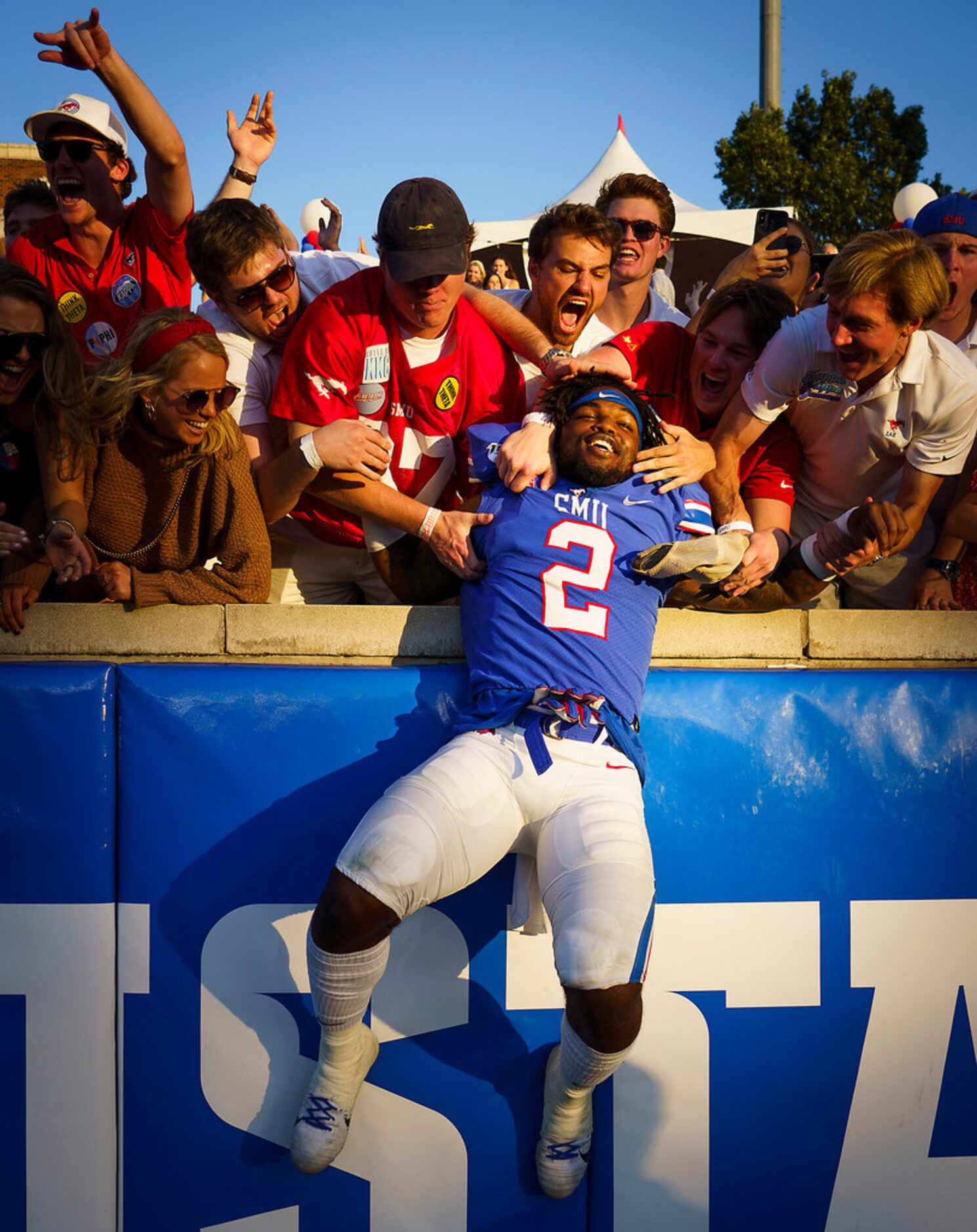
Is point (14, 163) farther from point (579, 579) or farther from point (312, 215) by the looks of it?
point (579, 579)

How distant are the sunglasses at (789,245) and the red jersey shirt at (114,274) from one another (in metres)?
2.06

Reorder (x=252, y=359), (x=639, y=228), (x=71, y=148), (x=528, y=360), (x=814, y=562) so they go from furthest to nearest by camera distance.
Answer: (x=639, y=228) < (x=71, y=148) < (x=528, y=360) < (x=252, y=359) < (x=814, y=562)

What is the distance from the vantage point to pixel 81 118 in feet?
10.9

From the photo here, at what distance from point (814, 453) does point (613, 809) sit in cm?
134

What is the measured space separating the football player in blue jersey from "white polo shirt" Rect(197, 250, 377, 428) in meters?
0.81

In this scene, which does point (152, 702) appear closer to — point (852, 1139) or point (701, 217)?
point (852, 1139)

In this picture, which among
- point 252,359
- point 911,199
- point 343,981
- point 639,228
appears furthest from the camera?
point 911,199

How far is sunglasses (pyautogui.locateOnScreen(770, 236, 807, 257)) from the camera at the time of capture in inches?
148

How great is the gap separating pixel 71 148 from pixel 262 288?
96cm

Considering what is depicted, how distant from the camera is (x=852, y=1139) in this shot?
265 centimetres

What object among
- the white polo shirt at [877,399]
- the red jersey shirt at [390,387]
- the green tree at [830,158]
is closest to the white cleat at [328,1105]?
the red jersey shirt at [390,387]

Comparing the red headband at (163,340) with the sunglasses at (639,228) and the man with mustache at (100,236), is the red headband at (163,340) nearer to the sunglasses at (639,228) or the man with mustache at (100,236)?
the man with mustache at (100,236)

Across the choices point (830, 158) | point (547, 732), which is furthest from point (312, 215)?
point (830, 158)

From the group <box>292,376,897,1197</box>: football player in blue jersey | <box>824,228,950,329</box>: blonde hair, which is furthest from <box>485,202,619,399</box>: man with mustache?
<box>824,228,950,329</box>: blonde hair
